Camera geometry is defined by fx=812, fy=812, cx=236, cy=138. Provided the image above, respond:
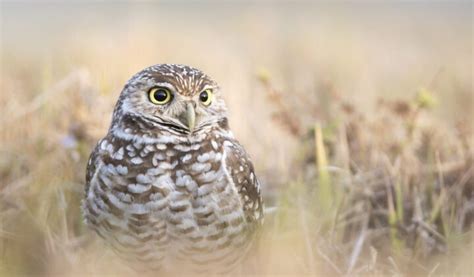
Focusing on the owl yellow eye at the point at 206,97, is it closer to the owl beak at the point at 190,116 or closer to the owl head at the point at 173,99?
the owl head at the point at 173,99

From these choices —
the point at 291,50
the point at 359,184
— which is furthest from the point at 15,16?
the point at 359,184

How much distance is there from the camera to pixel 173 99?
138 inches

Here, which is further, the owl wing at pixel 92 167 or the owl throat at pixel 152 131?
the owl wing at pixel 92 167

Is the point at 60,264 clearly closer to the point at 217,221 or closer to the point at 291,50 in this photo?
the point at 217,221

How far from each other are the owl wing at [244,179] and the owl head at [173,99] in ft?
0.56

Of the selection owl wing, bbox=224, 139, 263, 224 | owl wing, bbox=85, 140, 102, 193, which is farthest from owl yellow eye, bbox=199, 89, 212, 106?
owl wing, bbox=85, 140, 102, 193

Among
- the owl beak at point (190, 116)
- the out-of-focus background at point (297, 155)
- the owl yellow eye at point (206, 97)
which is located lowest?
the out-of-focus background at point (297, 155)

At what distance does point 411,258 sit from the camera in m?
4.15

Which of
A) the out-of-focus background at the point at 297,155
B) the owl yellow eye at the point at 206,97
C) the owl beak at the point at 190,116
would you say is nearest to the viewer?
the owl beak at the point at 190,116

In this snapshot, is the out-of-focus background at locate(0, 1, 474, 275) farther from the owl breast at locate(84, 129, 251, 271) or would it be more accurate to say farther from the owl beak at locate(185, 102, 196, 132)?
the owl beak at locate(185, 102, 196, 132)

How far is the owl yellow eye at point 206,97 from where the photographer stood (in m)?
3.59

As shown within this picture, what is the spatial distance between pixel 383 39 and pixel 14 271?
8.02 m

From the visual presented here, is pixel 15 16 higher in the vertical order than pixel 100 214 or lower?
higher

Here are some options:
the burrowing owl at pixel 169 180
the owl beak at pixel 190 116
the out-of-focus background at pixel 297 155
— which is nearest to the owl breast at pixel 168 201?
the burrowing owl at pixel 169 180
